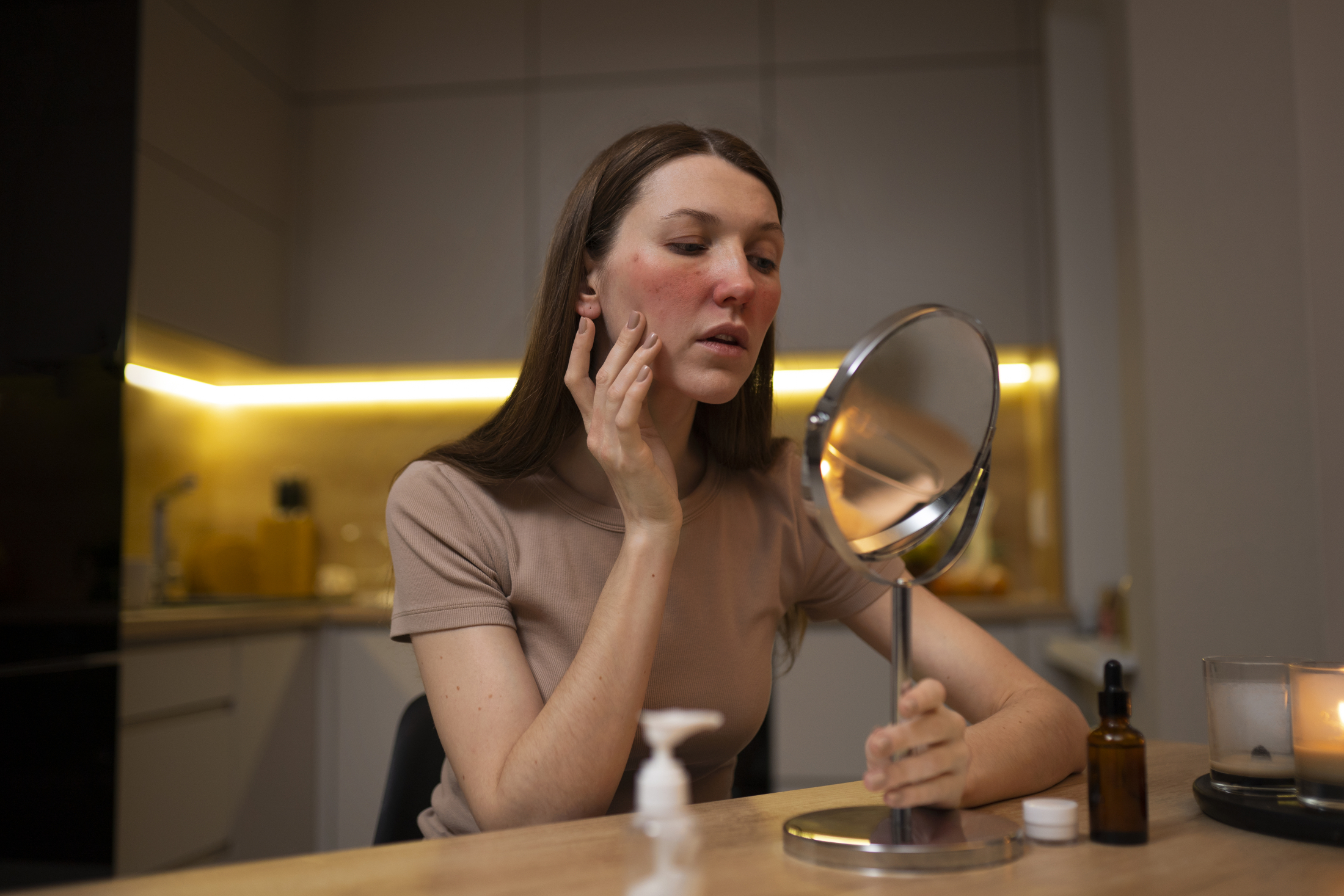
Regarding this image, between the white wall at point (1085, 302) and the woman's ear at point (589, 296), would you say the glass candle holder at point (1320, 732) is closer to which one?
the woman's ear at point (589, 296)

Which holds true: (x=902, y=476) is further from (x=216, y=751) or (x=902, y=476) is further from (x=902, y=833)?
(x=216, y=751)

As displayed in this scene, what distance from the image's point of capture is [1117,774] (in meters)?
0.71

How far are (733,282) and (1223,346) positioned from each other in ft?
4.55

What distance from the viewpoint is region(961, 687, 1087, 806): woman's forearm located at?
0.85 m

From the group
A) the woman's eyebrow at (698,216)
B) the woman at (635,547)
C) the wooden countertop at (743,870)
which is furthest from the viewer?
the woman's eyebrow at (698,216)

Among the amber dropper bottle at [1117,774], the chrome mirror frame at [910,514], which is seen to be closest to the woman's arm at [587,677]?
the chrome mirror frame at [910,514]

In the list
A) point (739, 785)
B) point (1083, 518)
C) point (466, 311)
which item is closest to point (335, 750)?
point (466, 311)

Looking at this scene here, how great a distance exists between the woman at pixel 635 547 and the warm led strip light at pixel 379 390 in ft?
6.37

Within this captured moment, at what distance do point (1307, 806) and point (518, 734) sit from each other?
599 mm

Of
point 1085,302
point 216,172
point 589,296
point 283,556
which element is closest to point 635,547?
point 589,296

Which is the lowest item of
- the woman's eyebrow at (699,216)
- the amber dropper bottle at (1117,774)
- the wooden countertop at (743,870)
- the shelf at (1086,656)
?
the shelf at (1086,656)

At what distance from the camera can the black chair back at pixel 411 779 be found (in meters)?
1.20

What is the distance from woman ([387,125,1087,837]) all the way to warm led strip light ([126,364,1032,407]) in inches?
76.5

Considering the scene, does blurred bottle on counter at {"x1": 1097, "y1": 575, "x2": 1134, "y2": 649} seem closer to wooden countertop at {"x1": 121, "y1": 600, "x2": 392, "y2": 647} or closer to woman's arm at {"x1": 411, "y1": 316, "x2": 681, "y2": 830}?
wooden countertop at {"x1": 121, "y1": 600, "x2": 392, "y2": 647}
